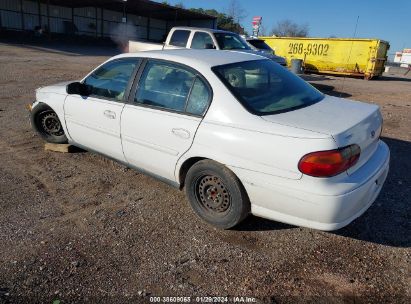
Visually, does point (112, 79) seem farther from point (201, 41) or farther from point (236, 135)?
point (201, 41)

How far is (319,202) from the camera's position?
2.78 metres

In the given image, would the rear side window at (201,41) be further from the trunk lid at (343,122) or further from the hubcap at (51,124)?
the trunk lid at (343,122)

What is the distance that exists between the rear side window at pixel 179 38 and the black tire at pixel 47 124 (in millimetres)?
7022

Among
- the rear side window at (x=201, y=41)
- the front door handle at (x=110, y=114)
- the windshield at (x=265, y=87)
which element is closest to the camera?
the windshield at (x=265, y=87)

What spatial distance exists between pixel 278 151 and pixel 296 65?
17759mm

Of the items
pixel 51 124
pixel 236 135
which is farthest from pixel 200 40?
pixel 236 135

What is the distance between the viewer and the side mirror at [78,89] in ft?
14.4

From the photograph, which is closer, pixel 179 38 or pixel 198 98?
pixel 198 98

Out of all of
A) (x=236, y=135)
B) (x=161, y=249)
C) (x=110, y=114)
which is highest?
(x=236, y=135)

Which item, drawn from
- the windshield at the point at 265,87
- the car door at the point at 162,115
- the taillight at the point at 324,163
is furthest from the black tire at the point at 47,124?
the taillight at the point at 324,163

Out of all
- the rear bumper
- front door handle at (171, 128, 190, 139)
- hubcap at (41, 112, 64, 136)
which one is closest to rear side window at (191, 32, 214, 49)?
hubcap at (41, 112, 64, 136)

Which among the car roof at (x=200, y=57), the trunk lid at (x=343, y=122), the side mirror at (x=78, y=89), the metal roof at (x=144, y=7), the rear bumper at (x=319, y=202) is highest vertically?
the metal roof at (x=144, y=7)

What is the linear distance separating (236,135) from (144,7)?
3514 centimetres

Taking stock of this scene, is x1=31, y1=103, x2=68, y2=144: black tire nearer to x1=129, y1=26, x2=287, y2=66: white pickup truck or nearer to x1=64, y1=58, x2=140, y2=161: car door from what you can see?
x1=64, y1=58, x2=140, y2=161: car door
